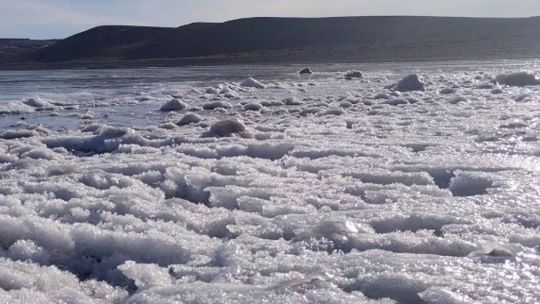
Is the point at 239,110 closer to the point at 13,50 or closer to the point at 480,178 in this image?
the point at 480,178

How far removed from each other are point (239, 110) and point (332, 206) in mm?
6859

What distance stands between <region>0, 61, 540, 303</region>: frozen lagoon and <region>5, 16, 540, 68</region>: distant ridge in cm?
4866

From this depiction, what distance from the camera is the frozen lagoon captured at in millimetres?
2717

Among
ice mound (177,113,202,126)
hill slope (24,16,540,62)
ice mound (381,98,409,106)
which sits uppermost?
hill slope (24,16,540,62)

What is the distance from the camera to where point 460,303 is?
2500mm

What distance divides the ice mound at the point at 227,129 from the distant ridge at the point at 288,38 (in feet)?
156

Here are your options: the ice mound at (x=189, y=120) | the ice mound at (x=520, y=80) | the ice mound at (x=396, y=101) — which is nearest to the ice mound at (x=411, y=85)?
the ice mound at (x=520, y=80)

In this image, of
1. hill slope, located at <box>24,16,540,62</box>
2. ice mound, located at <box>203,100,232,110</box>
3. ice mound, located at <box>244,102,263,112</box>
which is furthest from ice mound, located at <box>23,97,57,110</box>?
hill slope, located at <box>24,16,540,62</box>

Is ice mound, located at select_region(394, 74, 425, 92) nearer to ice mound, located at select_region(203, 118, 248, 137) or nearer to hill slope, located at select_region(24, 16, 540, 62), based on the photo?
ice mound, located at select_region(203, 118, 248, 137)

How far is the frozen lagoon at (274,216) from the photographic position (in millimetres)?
2717

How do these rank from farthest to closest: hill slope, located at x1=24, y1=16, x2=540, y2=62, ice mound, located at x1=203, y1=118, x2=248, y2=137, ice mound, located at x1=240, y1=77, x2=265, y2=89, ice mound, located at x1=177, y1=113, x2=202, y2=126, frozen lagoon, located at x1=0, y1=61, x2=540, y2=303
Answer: hill slope, located at x1=24, y1=16, x2=540, y2=62 → ice mound, located at x1=240, y1=77, x2=265, y2=89 → ice mound, located at x1=177, y1=113, x2=202, y2=126 → ice mound, located at x1=203, y1=118, x2=248, y2=137 → frozen lagoon, located at x1=0, y1=61, x2=540, y2=303

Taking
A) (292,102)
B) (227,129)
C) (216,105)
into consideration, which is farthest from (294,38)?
(227,129)

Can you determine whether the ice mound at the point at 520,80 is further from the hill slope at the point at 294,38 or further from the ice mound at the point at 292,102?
the hill slope at the point at 294,38

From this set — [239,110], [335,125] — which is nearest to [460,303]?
[335,125]
